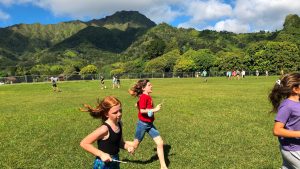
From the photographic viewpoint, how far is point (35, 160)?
9.52 m

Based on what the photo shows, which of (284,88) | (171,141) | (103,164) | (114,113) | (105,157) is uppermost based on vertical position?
(284,88)

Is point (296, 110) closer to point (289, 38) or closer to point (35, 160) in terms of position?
point (35, 160)

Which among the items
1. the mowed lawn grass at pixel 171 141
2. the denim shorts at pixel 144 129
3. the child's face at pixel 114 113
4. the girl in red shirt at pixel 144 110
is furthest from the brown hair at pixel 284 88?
the denim shorts at pixel 144 129

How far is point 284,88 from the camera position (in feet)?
16.4

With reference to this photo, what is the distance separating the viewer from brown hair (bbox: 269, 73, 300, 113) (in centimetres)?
495

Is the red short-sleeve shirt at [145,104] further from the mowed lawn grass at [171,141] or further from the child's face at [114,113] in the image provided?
the child's face at [114,113]

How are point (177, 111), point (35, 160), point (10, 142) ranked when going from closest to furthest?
point (35, 160) → point (10, 142) → point (177, 111)

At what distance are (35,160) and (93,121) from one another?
629cm

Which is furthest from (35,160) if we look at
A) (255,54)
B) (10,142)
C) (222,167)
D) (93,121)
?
(255,54)

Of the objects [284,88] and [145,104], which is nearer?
[284,88]

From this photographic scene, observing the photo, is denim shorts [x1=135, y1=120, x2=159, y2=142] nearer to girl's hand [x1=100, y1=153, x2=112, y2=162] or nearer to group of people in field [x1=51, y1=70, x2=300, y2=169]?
group of people in field [x1=51, y1=70, x2=300, y2=169]

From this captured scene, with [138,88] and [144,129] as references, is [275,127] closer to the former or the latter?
[144,129]

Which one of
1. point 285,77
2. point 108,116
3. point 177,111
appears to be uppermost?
point 285,77

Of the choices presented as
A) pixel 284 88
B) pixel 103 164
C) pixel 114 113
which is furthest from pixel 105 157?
pixel 284 88
